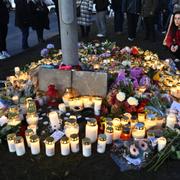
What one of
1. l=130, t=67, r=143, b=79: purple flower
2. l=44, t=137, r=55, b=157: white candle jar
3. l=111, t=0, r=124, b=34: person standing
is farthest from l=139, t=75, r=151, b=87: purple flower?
l=111, t=0, r=124, b=34: person standing

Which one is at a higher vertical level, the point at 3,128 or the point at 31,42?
the point at 3,128

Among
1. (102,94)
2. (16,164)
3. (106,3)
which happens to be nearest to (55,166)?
(16,164)

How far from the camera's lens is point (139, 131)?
369 centimetres

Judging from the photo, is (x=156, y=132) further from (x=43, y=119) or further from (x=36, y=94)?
(x=36, y=94)

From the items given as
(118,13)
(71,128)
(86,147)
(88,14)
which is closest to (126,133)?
(86,147)

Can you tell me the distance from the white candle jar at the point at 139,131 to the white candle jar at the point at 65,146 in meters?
0.71

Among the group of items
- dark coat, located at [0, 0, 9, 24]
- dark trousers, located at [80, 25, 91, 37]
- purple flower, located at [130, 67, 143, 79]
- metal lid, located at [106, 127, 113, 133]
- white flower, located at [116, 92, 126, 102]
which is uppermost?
dark coat, located at [0, 0, 9, 24]

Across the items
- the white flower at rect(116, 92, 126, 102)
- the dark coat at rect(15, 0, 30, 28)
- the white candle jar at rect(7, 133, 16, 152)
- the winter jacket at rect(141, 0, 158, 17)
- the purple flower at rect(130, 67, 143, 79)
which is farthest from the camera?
the winter jacket at rect(141, 0, 158, 17)

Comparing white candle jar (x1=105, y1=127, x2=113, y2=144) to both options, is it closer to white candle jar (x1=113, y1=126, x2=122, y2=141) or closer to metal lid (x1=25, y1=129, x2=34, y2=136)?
white candle jar (x1=113, y1=126, x2=122, y2=141)

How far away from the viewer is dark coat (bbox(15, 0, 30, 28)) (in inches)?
328

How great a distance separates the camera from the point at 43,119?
171 inches

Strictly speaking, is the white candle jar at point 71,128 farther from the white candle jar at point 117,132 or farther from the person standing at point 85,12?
the person standing at point 85,12

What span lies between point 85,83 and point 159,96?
977mm

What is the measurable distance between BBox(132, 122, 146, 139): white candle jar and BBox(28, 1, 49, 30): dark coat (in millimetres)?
5648
